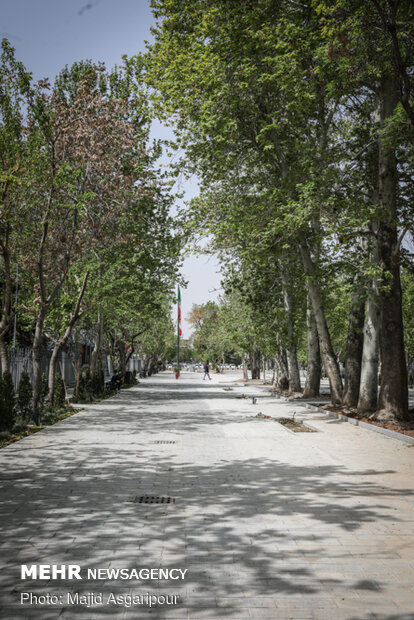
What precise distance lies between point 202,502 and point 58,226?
12.5 meters

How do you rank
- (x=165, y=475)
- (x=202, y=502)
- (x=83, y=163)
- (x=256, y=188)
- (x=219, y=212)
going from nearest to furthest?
(x=202, y=502), (x=165, y=475), (x=83, y=163), (x=219, y=212), (x=256, y=188)

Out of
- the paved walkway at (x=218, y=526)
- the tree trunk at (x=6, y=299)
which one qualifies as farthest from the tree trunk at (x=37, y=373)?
the paved walkway at (x=218, y=526)

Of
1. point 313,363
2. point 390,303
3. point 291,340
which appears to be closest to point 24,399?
point 390,303

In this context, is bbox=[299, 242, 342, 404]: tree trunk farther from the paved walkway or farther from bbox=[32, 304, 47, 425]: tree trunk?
bbox=[32, 304, 47, 425]: tree trunk

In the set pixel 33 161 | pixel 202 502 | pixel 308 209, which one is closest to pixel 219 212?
pixel 308 209

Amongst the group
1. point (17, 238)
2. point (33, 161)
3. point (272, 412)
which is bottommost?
point (272, 412)

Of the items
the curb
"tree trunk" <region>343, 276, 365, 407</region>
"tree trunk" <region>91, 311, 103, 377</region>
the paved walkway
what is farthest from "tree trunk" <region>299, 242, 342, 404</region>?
"tree trunk" <region>91, 311, 103, 377</region>

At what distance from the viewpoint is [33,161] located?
573 inches

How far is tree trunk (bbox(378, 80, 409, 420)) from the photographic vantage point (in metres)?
14.3

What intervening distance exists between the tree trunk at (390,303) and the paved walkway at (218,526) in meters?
3.06

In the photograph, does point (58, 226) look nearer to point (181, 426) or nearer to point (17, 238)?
point (17, 238)

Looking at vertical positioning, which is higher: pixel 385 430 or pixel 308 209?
pixel 308 209

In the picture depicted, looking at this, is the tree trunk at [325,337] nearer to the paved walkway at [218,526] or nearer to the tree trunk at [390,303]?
the tree trunk at [390,303]

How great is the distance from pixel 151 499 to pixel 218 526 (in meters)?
1.42
